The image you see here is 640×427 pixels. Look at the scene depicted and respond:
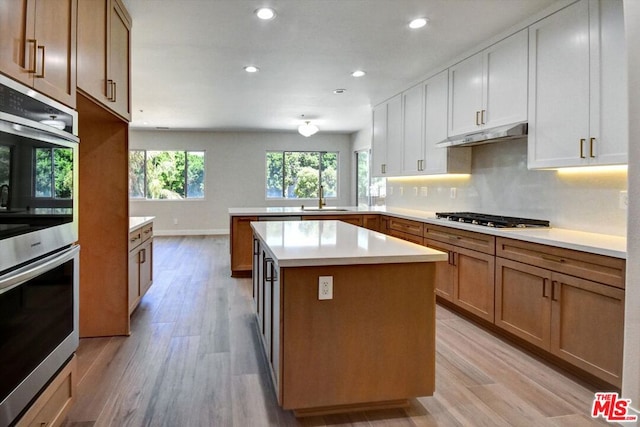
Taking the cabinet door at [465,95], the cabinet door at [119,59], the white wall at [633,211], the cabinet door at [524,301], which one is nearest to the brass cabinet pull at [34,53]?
the cabinet door at [119,59]

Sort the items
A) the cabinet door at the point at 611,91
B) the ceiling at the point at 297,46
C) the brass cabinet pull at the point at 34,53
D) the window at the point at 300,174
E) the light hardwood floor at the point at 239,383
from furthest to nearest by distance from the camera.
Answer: the window at the point at 300,174
the ceiling at the point at 297,46
the cabinet door at the point at 611,91
the light hardwood floor at the point at 239,383
the brass cabinet pull at the point at 34,53

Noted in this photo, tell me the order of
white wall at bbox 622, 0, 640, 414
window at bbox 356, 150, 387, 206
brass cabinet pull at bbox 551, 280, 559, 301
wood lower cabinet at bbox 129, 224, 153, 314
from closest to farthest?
white wall at bbox 622, 0, 640, 414 < brass cabinet pull at bbox 551, 280, 559, 301 < wood lower cabinet at bbox 129, 224, 153, 314 < window at bbox 356, 150, 387, 206

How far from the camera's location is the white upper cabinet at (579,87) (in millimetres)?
2426

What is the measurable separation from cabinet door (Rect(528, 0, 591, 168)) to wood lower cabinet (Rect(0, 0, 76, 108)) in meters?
2.93

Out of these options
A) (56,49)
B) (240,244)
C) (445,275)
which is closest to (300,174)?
(240,244)

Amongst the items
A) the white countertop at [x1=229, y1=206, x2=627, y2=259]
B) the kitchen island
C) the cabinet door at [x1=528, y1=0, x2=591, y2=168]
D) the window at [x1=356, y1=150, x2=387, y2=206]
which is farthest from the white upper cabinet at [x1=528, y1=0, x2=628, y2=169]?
the window at [x1=356, y1=150, x2=387, y2=206]

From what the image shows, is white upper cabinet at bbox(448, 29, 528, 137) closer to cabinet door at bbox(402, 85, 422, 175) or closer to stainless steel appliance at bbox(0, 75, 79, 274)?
cabinet door at bbox(402, 85, 422, 175)

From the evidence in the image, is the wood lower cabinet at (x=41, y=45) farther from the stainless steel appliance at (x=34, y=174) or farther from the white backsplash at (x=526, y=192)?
the white backsplash at (x=526, y=192)

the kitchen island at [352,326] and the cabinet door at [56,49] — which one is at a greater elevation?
the cabinet door at [56,49]

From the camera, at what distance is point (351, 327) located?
6.31 feet

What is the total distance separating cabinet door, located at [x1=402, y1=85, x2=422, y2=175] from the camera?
478 cm

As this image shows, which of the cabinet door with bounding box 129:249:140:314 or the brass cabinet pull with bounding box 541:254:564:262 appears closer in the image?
the brass cabinet pull with bounding box 541:254:564:262

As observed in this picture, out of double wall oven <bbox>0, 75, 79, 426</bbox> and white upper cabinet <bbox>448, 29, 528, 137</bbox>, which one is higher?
white upper cabinet <bbox>448, 29, 528, 137</bbox>

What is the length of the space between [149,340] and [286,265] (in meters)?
1.75
